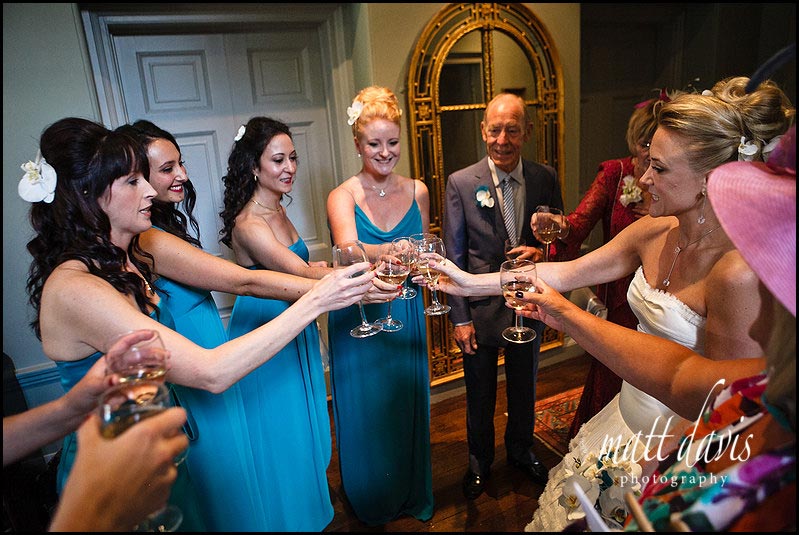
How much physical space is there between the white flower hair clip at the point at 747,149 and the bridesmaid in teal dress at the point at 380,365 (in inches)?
53.5

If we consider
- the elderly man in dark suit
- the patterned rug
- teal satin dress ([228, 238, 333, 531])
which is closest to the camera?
teal satin dress ([228, 238, 333, 531])

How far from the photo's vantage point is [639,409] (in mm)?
1688

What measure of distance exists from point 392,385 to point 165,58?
2485 mm

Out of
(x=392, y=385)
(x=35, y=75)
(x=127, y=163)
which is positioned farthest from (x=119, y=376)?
(x=35, y=75)

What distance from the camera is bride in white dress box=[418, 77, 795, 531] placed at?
1386mm

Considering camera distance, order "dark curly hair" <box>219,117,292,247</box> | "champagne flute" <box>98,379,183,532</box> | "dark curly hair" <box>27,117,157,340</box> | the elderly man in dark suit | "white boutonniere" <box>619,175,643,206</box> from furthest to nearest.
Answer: the elderly man in dark suit → "white boutonniere" <box>619,175,643,206</box> → "dark curly hair" <box>219,117,292,247</box> → "dark curly hair" <box>27,117,157,340</box> → "champagne flute" <box>98,379,183,532</box>

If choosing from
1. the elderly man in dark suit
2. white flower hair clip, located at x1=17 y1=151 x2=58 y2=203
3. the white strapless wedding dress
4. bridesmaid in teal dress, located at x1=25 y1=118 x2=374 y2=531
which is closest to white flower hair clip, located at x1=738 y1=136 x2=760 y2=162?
the white strapless wedding dress

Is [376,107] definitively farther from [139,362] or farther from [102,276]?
[139,362]

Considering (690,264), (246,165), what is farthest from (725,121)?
(246,165)

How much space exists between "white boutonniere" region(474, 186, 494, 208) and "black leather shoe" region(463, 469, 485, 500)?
1411 millimetres

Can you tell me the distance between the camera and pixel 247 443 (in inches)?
70.4

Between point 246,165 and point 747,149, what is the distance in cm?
191

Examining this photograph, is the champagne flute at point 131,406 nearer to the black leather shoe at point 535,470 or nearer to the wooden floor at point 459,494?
the wooden floor at point 459,494

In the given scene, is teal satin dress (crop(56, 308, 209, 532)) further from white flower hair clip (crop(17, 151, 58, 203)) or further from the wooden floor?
the wooden floor
